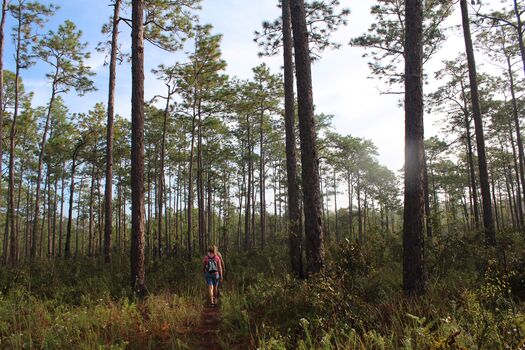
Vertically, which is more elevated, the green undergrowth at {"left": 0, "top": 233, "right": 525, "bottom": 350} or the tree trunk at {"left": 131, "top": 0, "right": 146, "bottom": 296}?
the tree trunk at {"left": 131, "top": 0, "right": 146, "bottom": 296}

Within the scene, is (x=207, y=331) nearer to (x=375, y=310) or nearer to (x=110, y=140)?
(x=375, y=310)

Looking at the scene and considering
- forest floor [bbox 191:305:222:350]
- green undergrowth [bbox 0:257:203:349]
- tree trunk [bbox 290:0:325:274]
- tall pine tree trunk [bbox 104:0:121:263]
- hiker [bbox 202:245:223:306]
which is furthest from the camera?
tall pine tree trunk [bbox 104:0:121:263]

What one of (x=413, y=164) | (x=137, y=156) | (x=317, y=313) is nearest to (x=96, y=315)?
(x=137, y=156)

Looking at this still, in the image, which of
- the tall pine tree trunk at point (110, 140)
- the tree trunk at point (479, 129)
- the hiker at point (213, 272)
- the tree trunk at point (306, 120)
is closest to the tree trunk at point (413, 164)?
the tree trunk at point (306, 120)

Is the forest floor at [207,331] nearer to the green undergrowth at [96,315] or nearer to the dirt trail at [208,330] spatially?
the dirt trail at [208,330]

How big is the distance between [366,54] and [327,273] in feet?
40.3

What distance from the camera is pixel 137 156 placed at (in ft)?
26.5

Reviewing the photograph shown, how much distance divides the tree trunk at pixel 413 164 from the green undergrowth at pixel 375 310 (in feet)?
1.30

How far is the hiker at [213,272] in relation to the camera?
28.3 feet

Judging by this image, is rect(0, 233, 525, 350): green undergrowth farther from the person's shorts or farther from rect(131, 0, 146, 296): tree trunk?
rect(131, 0, 146, 296): tree trunk

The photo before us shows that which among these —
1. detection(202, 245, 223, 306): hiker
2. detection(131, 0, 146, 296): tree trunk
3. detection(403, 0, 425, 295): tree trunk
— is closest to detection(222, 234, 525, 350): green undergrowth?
detection(403, 0, 425, 295): tree trunk

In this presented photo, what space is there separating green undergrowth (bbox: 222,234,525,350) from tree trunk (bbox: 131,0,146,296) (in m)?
2.35

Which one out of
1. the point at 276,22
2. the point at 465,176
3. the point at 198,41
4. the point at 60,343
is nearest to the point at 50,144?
the point at 198,41

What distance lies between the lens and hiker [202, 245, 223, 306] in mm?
8615
